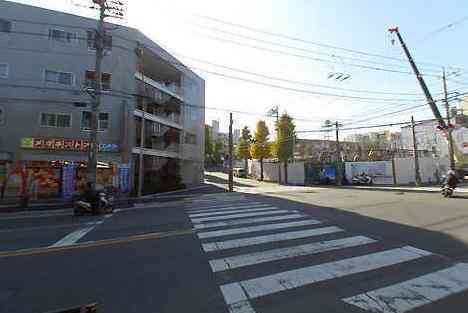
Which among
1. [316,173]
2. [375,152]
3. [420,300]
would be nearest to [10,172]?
[420,300]

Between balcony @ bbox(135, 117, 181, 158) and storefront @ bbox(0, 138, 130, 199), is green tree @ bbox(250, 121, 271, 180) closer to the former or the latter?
balcony @ bbox(135, 117, 181, 158)

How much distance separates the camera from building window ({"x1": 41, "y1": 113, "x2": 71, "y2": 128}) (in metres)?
25.0

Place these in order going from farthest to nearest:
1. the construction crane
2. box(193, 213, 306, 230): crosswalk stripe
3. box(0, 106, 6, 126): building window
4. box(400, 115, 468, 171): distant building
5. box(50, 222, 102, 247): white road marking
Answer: box(400, 115, 468, 171): distant building → the construction crane → box(0, 106, 6, 126): building window → box(193, 213, 306, 230): crosswalk stripe → box(50, 222, 102, 247): white road marking

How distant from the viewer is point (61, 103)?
2544 cm

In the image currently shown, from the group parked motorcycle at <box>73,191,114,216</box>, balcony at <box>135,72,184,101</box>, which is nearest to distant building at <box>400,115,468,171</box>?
balcony at <box>135,72,184,101</box>

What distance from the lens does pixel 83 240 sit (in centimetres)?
914

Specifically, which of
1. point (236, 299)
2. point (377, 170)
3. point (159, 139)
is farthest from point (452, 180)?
point (159, 139)

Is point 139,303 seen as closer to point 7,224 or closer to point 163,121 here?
point 7,224

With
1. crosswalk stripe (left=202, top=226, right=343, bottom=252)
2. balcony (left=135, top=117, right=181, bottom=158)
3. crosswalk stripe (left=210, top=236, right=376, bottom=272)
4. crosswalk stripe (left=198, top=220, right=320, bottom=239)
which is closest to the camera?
crosswalk stripe (left=210, top=236, right=376, bottom=272)

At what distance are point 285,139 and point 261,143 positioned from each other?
19.0 ft

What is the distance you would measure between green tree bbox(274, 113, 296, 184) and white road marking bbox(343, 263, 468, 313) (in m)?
42.1

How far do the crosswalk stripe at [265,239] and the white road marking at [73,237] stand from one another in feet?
12.3

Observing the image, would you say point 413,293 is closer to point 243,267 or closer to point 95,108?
point 243,267

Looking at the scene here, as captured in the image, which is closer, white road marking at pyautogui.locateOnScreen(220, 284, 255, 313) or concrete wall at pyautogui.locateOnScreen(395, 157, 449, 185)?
white road marking at pyautogui.locateOnScreen(220, 284, 255, 313)
